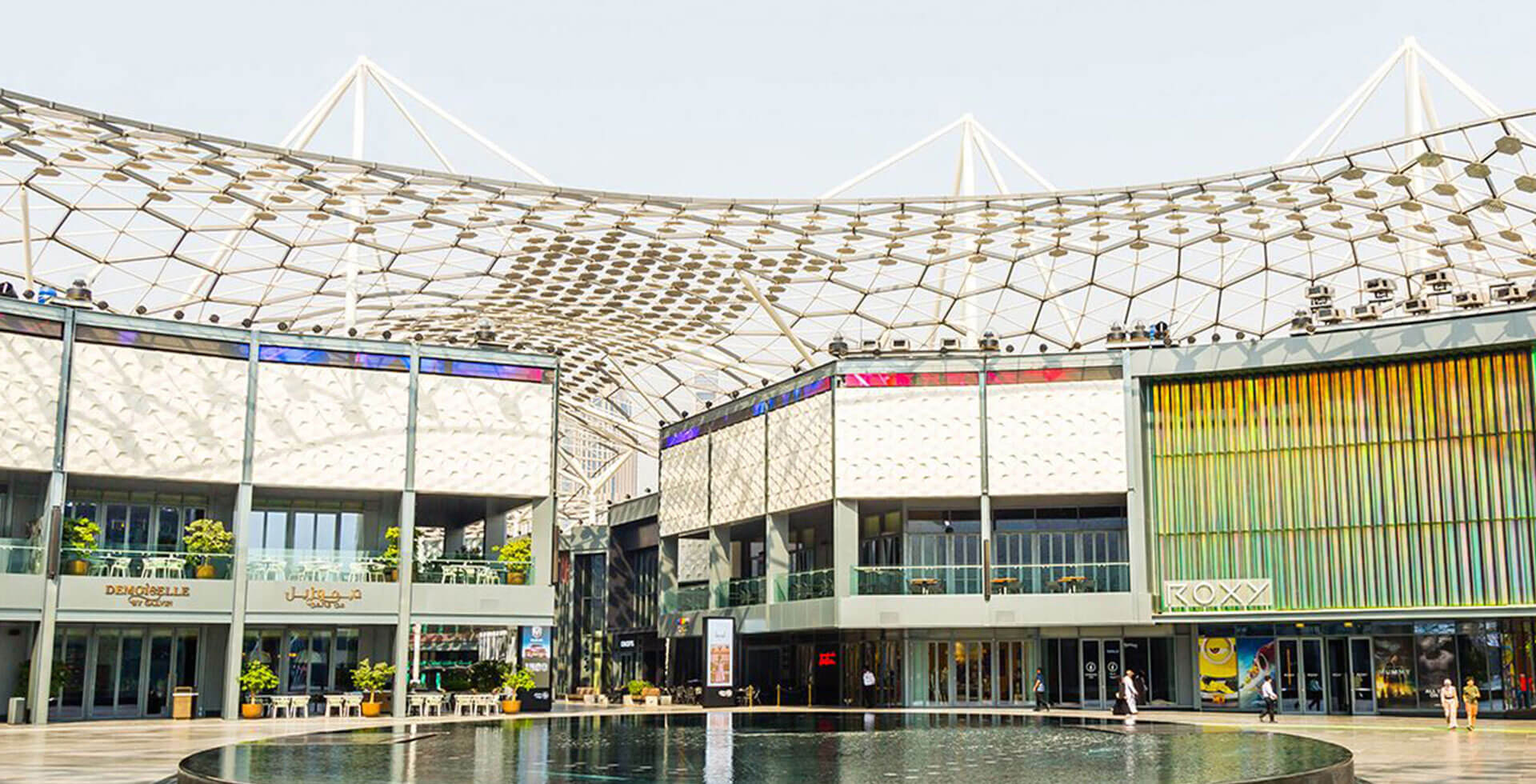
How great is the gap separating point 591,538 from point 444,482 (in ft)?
106

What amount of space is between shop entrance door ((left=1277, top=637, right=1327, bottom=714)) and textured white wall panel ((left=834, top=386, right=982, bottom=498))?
34.0 ft

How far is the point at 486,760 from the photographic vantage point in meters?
21.2

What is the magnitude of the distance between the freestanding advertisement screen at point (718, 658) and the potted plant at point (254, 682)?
13928mm

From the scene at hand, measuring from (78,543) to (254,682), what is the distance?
587 centimetres

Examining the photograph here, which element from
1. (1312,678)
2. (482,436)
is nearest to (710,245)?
(482,436)

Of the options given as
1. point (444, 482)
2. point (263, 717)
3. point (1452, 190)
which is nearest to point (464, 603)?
point (444, 482)

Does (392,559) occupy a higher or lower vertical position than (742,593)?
higher

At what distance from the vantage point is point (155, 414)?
135 feet

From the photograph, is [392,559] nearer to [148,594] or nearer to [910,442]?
[148,594]

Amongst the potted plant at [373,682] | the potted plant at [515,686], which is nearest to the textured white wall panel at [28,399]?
the potted plant at [373,682]

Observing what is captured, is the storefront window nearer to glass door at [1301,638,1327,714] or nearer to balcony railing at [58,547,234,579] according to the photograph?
glass door at [1301,638,1327,714]

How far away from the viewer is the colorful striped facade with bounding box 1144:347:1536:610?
41.1 metres

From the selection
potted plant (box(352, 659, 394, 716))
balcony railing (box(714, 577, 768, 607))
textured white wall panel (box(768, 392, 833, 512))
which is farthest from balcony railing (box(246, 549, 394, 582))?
balcony railing (box(714, 577, 768, 607))

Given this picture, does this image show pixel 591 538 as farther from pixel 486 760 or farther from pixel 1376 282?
pixel 486 760
